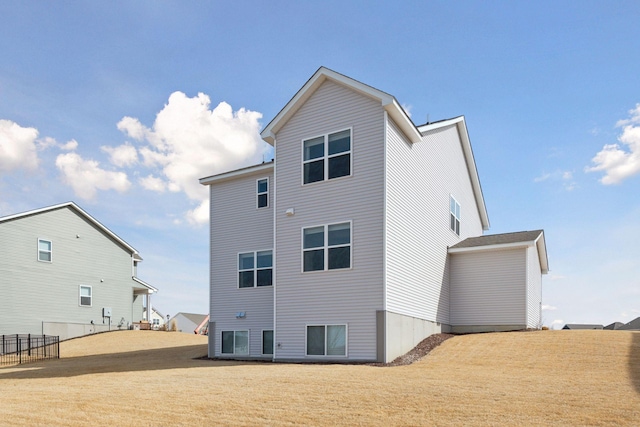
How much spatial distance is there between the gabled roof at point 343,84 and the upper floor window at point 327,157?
1.27m

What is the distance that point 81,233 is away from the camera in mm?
34844

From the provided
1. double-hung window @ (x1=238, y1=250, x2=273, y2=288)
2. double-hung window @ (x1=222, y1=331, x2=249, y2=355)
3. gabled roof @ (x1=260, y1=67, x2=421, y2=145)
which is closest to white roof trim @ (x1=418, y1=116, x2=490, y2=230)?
gabled roof @ (x1=260, y1=67, x2=421, y2=145)

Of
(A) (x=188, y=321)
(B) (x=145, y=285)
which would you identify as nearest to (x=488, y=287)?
(B) (x=145, y=285)

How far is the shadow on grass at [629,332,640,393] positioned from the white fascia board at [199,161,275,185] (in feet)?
45.4

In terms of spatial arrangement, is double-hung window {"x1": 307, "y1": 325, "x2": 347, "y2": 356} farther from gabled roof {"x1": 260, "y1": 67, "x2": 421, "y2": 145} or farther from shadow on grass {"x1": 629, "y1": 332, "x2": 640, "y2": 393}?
A: shadow on grass {"x1": 629, "y1": 332, "x2": 640, "y2": 393}

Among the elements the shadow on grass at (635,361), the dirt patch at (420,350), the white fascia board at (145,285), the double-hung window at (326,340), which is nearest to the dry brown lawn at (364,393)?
the shadow on grass at (635,361)

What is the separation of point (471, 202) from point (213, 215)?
13383 millimetres

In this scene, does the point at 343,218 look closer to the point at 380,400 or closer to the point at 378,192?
the point at 378,192

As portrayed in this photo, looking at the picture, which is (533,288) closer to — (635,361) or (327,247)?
(635,361)

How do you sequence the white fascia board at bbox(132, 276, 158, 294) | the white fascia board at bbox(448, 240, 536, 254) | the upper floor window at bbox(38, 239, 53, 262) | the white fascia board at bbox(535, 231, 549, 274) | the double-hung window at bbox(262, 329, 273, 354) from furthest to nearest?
the white fascia board at bbox(132, 276, 158, 294) < the upper floor window at bbox(38, 239, 53, 262) < the white fascia board at bbox(535, 231, 549, 274) < the white fascia board at bbox(448, 240, 536, 254) < the double-hung window at bbox(262, 329, 273, 354)

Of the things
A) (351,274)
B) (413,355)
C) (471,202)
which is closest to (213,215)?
(351,274)

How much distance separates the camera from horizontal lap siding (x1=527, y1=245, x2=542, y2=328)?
22.0 m

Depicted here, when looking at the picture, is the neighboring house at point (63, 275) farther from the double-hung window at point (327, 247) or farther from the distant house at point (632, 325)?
the distant house at point (632, 325)

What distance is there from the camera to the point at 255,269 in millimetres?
21828
